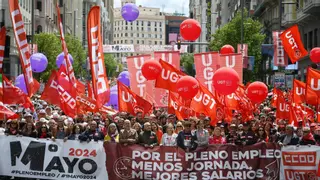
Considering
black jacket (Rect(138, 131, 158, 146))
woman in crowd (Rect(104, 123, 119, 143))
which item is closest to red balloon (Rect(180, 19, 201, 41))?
woman in crowd (Rect(104, 123, 119, 143))

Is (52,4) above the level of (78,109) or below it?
above

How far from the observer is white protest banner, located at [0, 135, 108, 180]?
12.4 metres

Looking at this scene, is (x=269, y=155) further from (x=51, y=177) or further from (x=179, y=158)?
(x=51, y=177)

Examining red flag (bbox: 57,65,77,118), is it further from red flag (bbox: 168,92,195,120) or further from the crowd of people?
the crowd of people

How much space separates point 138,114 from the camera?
15500 millimetres

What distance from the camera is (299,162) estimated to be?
1185 centimetres

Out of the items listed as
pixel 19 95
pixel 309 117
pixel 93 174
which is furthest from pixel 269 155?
pixel 19 95

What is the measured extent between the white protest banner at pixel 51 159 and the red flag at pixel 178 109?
503cm

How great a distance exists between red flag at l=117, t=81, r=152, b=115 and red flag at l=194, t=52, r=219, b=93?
3.09m

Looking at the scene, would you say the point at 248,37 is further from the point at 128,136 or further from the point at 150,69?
the point at 128,136

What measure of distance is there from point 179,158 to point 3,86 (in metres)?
5.58

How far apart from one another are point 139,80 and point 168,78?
1.83 metres

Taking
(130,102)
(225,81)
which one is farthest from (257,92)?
(130,102)

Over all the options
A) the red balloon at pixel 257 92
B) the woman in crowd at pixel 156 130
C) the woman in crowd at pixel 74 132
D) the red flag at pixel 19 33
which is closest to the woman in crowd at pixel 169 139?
the woman in crowd at pixel 156 130
